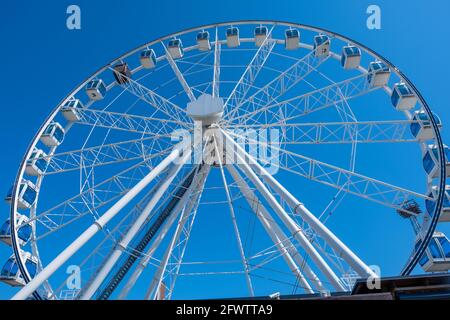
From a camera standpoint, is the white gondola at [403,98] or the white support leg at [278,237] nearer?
the white support leg at [278,237]

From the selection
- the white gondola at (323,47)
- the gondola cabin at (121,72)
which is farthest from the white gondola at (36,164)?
the white gondola at (323,47)

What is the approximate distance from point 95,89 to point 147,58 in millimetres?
2508

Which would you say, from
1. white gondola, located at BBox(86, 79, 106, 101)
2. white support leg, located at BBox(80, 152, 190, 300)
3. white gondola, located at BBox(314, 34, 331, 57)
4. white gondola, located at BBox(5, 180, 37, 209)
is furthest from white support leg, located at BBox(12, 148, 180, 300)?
white gondola, located at BBox(314, 34, 331, 57)

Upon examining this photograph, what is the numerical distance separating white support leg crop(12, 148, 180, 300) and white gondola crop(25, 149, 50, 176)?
15.5 ft

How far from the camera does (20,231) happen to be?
1170 cm

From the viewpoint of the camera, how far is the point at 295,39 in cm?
1581

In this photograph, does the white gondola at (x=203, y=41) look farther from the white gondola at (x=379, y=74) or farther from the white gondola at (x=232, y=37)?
the white gondola at (x=379, y=74)

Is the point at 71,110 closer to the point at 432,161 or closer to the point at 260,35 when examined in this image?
the point at 260,35

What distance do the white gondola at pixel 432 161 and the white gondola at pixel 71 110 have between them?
12.4 m

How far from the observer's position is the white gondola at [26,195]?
12.5 metres

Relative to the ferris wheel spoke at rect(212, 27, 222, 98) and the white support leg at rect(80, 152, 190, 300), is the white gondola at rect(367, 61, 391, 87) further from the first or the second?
the white support leg at rect(80, 152, 190, 300)

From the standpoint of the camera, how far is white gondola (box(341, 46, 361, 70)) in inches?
561
